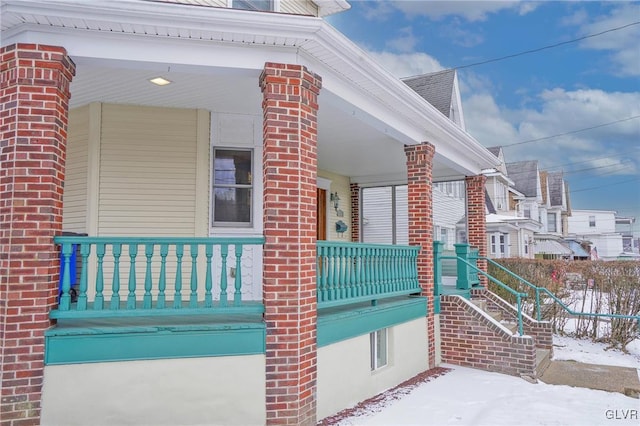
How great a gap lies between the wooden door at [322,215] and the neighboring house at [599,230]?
141ft

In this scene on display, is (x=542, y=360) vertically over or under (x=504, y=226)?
under

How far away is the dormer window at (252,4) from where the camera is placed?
20.1 feet

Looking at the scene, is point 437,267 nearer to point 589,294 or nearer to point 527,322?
point 527,322

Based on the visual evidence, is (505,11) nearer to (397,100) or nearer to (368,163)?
(368,163)

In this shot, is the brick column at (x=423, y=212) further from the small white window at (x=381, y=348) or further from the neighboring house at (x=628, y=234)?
the neighboring house at (x=628, y=234)

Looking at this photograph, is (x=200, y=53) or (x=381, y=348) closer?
(x=200, y=53)

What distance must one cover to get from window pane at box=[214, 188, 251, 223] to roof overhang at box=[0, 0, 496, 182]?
115 centimetres

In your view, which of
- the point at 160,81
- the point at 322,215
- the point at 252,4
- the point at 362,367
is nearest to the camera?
the point at 160,81

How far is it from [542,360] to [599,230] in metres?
49.5

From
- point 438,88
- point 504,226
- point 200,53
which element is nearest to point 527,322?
point 438,88

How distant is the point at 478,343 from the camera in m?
7.21

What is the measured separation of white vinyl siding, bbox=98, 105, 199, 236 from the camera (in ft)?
19.2

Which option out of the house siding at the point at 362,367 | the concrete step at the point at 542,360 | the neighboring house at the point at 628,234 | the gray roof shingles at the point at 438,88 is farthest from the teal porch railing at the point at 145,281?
the neighboring house at the point at 628,234

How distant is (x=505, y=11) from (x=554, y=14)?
4.61 m
